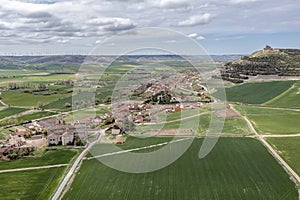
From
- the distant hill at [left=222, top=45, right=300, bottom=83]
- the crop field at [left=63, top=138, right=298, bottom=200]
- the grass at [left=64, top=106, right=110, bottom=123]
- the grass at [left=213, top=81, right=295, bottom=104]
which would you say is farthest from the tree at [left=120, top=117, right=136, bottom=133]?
the distant hill at [left=222, top=45, right=300, bottom=83]

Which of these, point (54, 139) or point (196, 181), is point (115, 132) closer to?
point (54, 139)

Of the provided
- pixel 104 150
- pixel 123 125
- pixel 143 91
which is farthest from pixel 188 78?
pixel 104 150

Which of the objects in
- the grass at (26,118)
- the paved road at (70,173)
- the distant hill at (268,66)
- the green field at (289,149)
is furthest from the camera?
the distant hill at (268,66)

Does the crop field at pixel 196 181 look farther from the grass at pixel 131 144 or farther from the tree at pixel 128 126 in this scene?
the tree at pixel 128 126

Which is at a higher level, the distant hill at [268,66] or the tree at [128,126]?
the distant hill at [268,66]

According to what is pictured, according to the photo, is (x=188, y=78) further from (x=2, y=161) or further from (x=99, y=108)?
(x=2, y=161)

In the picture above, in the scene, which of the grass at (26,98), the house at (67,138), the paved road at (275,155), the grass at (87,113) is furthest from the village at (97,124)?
the grass at (26,98)
